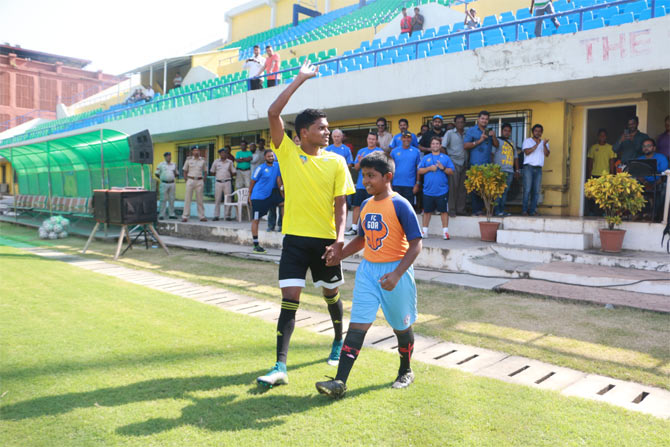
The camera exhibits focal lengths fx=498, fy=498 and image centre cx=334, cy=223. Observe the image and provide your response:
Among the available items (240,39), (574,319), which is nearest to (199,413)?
(574,319)

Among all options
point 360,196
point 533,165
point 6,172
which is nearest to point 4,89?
point 6,172

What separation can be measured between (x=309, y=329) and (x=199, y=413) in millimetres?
2086

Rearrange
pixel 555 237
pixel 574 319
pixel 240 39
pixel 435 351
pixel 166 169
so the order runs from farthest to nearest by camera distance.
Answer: pixel 240 39 → pixel 166 169 → pixel 555 237 → pixel 574 319 → pixel 435 351

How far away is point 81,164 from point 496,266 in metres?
13.1

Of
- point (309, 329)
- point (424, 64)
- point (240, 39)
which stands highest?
point (240, 39)

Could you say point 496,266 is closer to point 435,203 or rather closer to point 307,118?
point 435,203

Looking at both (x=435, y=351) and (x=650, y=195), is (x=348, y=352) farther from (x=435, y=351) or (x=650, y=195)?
(x=650, y=195)

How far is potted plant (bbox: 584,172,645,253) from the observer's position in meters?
7.32

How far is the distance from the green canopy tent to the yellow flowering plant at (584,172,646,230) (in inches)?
393

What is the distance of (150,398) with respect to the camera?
3.16 metres

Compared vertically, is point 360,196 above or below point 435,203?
above

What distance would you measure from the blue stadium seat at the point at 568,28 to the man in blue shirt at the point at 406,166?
319cm

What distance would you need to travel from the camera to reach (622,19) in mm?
8195

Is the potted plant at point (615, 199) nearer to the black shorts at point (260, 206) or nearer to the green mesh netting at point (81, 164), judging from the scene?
→ the black shorts at point (260, 206)
